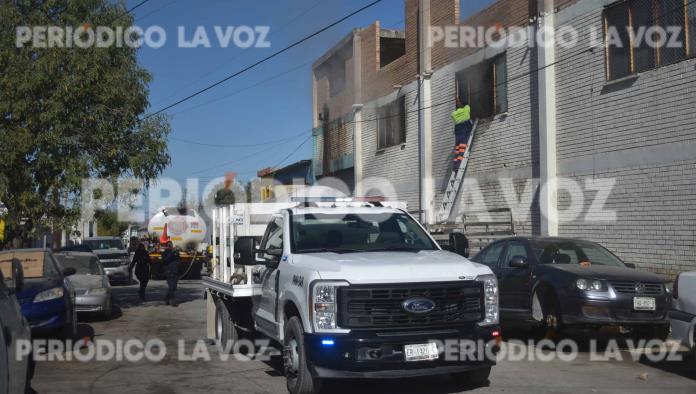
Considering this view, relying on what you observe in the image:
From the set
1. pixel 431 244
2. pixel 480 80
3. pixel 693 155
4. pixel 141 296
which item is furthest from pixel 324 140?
pixel 431 244

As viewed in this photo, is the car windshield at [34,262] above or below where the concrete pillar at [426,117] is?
below

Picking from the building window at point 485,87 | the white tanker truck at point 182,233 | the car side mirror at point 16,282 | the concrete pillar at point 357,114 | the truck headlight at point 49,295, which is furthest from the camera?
the white tanker truck at point 182,233

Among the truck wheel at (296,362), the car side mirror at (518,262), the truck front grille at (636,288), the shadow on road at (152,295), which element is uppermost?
the car side mirror at (518,262)

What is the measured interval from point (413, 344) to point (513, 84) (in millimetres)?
14927

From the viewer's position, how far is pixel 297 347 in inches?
291

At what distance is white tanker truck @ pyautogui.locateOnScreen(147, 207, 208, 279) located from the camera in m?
31.9

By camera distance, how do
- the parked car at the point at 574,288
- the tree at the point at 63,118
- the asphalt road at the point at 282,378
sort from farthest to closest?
the tree at the point at 63,118 → the parked car at the point at 574,288 → the asphalt road at the point at 282,378

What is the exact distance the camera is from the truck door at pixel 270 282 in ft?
27.6

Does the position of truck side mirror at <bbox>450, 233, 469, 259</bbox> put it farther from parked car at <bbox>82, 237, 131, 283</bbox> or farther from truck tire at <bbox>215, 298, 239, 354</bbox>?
parked car at <bbox>82, 237, 131, 283</bbox>

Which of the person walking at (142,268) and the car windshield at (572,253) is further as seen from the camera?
the person walking at (142,268)

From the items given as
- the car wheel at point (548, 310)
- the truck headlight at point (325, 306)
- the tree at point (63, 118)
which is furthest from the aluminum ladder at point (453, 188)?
the truck headlight at point (325, 306)

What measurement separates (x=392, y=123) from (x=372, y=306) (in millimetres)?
21675

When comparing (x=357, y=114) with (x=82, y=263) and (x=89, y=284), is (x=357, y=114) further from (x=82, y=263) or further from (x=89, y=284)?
(x=89, y=284)

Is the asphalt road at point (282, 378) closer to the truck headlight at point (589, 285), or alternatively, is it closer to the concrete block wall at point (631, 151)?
the truck headlight at point (589, 285)
